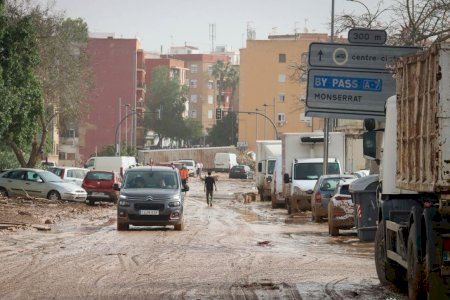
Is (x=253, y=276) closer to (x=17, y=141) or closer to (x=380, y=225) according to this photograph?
(x=380, y=225)

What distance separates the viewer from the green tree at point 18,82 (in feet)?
168

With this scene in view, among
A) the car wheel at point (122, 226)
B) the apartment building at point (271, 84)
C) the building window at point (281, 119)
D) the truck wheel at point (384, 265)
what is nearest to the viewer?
the truck wheel at point (384, 265)

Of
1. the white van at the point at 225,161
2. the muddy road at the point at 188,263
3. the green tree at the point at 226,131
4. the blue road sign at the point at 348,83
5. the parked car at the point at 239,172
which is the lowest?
the muddy road at the point at 188,263

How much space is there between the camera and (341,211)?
30.8 metres

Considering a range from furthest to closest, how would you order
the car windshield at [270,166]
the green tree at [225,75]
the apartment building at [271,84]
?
the green tree at [225,75], the apartment building at [271,84], the car windshield at [270,166]

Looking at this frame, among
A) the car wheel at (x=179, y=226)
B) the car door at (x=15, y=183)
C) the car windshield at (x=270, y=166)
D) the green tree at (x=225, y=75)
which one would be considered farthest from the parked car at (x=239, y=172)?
the car wheel at (x=179, y=226)

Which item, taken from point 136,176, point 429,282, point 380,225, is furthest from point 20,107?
point 429,282

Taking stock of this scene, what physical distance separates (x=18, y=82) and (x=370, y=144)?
121 ft

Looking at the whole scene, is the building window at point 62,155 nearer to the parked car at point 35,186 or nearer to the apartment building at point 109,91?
the apartment building at point 109,91

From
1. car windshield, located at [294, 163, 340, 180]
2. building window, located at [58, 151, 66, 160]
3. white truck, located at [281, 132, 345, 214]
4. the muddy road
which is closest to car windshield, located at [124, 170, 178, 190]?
the muddy road

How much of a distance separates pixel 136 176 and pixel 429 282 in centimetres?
2071

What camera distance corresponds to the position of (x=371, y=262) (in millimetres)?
21734

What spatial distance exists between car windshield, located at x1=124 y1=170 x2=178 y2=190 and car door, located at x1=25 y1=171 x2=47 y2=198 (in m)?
19.6

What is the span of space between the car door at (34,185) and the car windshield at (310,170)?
12.4 meters
